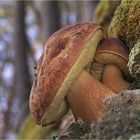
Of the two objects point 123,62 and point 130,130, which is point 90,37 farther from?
point 130,130

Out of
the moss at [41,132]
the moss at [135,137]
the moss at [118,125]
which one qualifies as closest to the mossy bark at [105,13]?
the moss at [41,132]

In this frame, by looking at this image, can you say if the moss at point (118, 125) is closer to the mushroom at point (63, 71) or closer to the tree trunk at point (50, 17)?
the mushroom at point (63, 71)

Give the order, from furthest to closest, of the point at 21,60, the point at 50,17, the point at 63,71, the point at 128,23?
the point at 21,60, the point at 50,17, the point at 128,23, the point at 63,71

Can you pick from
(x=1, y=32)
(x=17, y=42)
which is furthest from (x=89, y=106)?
(x=1, y=32)

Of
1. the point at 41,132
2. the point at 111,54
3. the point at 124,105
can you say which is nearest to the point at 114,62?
the point at 111,54

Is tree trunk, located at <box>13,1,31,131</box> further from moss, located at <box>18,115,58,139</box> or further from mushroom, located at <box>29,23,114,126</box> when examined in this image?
mushroom, located at <box>29,23,114,126</box>

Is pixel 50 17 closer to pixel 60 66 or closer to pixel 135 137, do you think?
pixel 60 66
